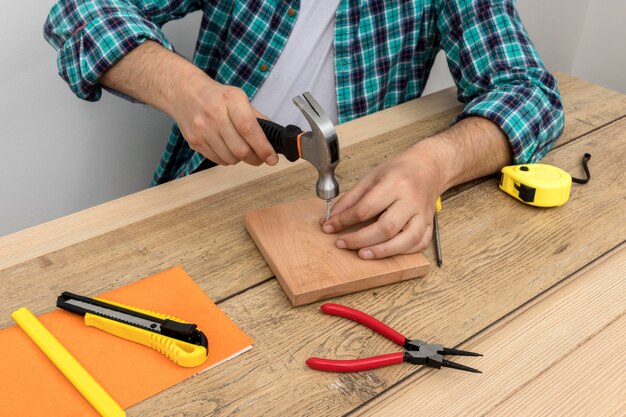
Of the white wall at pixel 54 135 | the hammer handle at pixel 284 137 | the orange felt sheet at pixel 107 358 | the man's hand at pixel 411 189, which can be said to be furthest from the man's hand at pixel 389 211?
the white wall at pixel 54 135

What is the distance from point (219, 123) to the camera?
96 cm

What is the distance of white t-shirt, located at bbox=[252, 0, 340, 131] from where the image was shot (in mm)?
1384

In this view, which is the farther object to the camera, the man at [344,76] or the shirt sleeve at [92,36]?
the shirt sleeve at [92,36]

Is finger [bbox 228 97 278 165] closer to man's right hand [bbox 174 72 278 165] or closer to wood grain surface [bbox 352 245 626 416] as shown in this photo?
man's right hand [bbox 174 72 278 165]

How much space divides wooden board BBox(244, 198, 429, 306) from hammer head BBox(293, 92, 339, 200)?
77 mm

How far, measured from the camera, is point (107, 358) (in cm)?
74

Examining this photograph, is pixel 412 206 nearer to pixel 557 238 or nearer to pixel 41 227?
pixel 557 238

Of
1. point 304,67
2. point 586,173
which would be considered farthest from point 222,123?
point 586,173

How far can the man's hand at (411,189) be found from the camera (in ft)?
2.99

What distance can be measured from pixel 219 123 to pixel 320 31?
530mm

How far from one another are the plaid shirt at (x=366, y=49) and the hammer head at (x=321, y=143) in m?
0.41

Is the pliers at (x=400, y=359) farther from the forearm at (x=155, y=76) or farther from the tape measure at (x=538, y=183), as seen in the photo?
the forearm at (x=155, y=76)

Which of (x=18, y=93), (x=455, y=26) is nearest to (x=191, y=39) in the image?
(x=18, y=93)

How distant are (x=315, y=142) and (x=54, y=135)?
1.00 m
